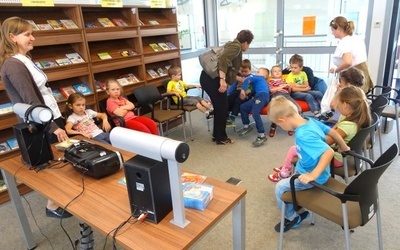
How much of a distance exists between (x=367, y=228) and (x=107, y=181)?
1821 mm

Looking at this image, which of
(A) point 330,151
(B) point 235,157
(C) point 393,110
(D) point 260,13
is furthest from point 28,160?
(D) point 260,13

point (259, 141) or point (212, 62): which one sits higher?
point (212, 62)

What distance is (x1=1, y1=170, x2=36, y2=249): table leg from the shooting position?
6.08 ft

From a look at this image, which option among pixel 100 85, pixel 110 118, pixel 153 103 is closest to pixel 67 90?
pixel 100 85

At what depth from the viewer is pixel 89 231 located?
1639 millimetres

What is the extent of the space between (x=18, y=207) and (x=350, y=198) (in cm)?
206

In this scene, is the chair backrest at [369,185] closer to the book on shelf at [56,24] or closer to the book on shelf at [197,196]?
the book on shelf at [197,196]

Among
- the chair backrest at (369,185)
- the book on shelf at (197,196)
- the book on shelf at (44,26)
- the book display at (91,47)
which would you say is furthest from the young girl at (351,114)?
the book on shelf at (44,26)

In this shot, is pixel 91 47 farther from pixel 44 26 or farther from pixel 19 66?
pixel 19 66

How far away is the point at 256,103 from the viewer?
150 inches

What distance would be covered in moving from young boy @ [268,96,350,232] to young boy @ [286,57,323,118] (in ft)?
7.09

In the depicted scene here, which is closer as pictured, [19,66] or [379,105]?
[19,66]

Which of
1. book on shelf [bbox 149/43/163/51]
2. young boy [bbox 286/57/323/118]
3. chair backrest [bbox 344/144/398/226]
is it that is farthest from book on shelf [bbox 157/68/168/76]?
chair backrest [bbox 344/144/398/226]

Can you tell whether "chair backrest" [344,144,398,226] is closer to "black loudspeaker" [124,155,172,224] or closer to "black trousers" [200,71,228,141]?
"black loudspeaker" [124,155,172,224]
